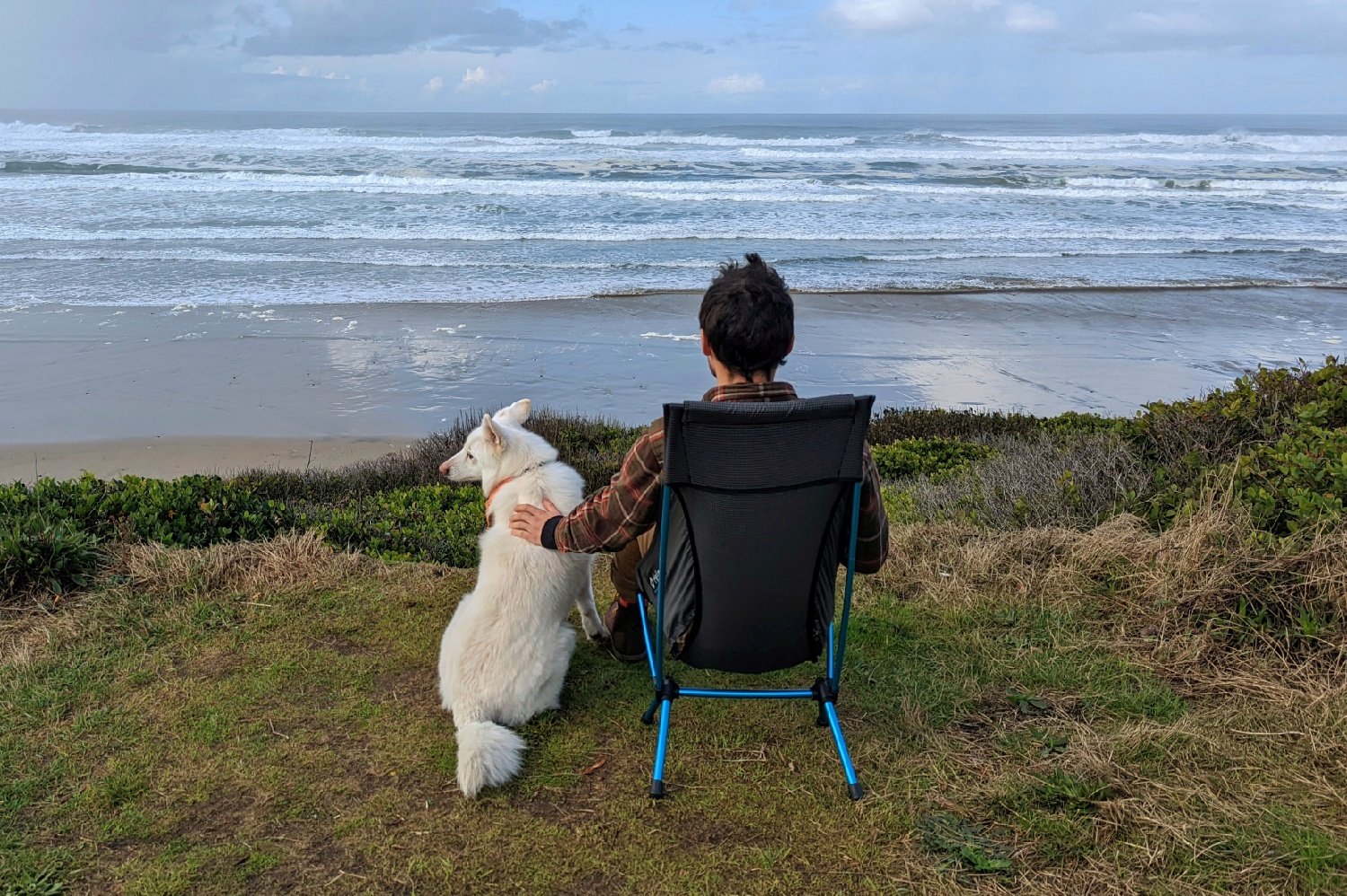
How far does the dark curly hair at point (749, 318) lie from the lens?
118 inches

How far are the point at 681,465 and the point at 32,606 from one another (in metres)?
3.82

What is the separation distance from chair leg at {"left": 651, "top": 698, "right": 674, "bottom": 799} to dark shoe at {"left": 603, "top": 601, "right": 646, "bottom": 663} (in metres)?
0.86

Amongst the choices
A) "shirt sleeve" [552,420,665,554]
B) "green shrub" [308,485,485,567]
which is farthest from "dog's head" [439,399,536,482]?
"green shrub" [308,485,485,567]

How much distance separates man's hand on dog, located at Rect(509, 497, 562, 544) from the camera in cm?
351

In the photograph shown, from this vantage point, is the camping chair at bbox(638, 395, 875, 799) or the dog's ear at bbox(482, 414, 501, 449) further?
the dog's ear at bbox(482, 414, 501, 449)

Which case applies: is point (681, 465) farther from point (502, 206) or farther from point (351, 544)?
point (502, 206)

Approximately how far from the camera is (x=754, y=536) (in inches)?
122

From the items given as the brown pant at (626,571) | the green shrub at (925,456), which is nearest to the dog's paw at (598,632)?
the brown pant at (626,571)

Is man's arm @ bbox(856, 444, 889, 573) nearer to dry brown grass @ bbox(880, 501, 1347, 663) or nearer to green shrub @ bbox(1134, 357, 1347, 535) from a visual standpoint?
dry brown grass @ bbox(880, 501, 1347, 663)

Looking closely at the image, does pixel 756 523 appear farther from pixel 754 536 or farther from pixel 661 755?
pixel 661 755

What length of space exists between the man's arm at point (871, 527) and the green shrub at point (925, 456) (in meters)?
4.60

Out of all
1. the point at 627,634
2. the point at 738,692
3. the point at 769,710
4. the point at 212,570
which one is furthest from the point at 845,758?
the point at 212,570

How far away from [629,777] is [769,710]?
29.4 inches

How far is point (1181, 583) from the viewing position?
4512 millimetres
